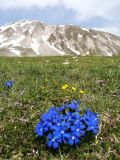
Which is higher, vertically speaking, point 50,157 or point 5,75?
point 5,75

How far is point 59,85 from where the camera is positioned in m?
11.7

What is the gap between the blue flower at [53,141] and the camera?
6.65 meters

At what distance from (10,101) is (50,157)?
3083 millimetres

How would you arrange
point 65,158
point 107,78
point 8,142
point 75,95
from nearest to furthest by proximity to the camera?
point 65,158, point 8,142, point 75,95, point 107,78

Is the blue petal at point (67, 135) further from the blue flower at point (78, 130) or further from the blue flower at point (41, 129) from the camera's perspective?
the blue flower at point (41, 129)

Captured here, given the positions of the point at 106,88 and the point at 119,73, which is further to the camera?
the point at 119,73

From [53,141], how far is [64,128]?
28 centimetres

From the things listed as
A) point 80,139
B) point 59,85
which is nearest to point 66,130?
point 80,139

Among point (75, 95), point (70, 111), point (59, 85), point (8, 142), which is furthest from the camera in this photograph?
point (59, 85)

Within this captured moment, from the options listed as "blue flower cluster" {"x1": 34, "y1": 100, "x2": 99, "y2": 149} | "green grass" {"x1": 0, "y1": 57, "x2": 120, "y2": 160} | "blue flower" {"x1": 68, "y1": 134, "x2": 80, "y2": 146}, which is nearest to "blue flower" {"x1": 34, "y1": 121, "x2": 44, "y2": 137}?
"blue flower cluster" {"x1": 34, "y1": 100, "x2": 99, "y2": 149}

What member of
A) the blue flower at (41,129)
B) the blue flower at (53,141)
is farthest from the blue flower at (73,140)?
the blue flower at (41,129)

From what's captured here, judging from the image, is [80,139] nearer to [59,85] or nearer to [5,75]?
[59,85]

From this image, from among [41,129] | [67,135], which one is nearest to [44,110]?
[41,129]

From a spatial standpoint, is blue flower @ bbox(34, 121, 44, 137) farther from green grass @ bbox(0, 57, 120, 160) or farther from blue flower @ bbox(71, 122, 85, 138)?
blue flower @ bbox(71, 122, 85, 138)
